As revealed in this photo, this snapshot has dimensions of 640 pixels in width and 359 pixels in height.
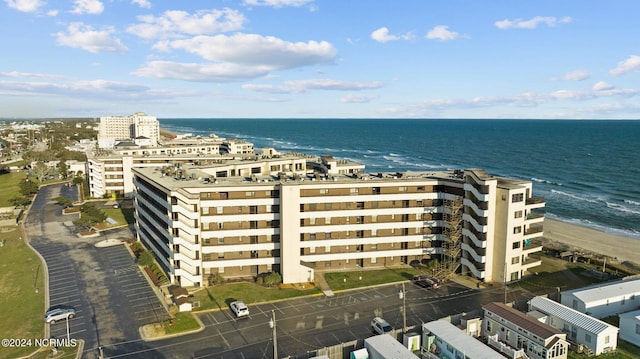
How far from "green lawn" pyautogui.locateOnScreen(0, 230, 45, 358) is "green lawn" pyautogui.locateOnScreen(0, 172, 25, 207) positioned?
185 ft

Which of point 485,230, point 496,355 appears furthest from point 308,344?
point 485,230

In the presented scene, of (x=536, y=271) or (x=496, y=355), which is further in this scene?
(x=536, y=271)

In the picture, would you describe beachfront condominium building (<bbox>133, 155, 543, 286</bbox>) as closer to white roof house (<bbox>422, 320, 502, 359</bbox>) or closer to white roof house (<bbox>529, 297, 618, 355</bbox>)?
white roof house (<bbox>529, 297, 618, 355</bbox>)

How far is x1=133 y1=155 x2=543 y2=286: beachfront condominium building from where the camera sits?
73.4 metres

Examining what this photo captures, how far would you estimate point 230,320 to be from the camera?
62.5 m

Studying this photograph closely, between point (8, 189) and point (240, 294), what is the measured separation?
457ft

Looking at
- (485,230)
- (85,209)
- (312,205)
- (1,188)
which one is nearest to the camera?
(485,230)

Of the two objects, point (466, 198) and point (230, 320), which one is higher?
point (466, 198)

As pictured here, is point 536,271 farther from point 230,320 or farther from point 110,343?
point 110,343

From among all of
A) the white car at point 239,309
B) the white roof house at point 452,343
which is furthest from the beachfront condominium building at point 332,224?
the white roof house at point 452,343

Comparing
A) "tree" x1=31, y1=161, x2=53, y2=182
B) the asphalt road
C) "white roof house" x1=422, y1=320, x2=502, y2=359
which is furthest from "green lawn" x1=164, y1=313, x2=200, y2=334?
"tree" x1=31, y1=161, x2=53, y2=182

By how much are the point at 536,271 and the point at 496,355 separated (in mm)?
38147

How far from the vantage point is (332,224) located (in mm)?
79875

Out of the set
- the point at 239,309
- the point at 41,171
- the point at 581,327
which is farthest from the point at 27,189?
the point at 581,327
